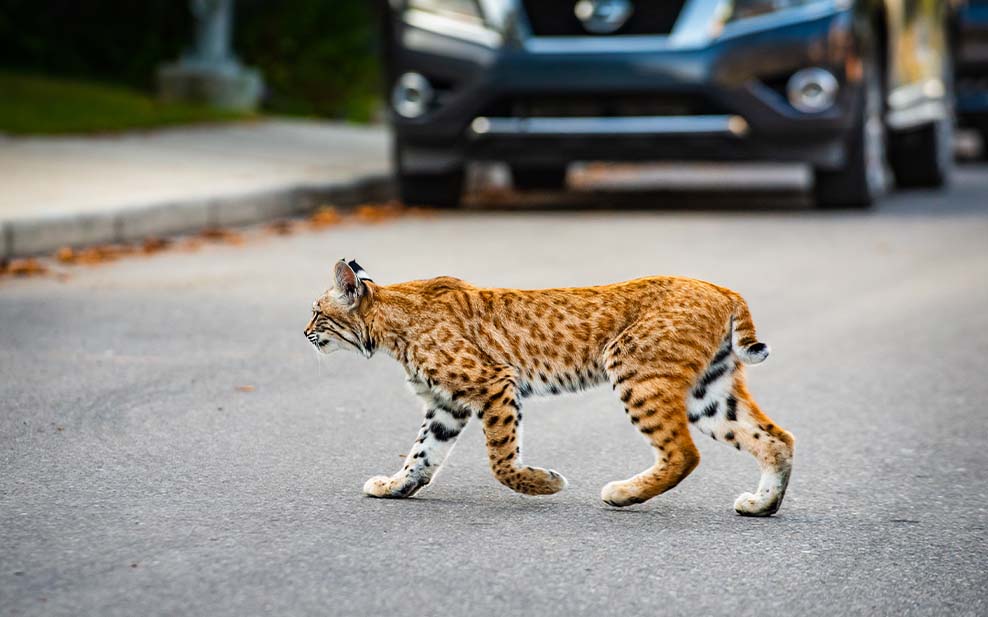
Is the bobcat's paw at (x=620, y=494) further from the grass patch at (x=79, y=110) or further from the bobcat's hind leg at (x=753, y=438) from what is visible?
the grass patch at (x=79, y=110)

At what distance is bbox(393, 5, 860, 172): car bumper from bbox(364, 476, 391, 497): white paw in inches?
276

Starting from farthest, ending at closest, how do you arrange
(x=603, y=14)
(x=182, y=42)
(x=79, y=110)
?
(x=182, y=42) → (x=79, y=110) → (x=603, y=14)

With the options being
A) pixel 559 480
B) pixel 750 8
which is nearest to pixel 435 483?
pixel 559 480

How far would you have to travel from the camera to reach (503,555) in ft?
13.2

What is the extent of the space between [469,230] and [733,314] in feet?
21.5

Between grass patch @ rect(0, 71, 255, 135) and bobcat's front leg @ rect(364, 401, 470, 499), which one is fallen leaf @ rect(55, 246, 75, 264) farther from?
grass patch @ rect(0, 71, 255, 135)

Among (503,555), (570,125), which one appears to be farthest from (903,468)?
(570,125)

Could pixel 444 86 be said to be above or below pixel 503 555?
above

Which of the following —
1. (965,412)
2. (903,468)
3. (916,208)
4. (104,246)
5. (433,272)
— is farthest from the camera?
(916,208)

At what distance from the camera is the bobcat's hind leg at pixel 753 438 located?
4.43m

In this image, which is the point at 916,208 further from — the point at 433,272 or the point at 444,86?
the point at 433,272

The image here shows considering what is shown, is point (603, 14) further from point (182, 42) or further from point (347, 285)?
point (182, 42)

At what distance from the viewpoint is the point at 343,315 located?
4668 mm

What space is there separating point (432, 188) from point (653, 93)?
6.12 feet
